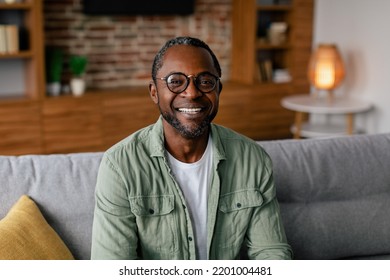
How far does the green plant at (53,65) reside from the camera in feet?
16.6

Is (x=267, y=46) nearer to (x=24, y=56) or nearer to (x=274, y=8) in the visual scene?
(x=274, y=8)

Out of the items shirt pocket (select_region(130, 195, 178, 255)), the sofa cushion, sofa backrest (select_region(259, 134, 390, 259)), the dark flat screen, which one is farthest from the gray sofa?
the dark flat screen

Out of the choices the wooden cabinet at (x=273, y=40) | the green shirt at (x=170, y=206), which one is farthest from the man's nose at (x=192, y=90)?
the wooden cabinet at (x=273, y=40)

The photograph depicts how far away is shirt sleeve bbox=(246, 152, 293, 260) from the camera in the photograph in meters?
1.75

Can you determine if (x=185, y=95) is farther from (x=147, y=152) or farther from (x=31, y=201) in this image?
(x=31, y=201)

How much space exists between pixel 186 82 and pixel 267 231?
46cm

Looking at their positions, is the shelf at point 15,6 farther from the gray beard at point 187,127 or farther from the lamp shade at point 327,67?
the gray beard at point 187,127

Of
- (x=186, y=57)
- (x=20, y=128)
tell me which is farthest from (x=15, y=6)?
(x=186, y=57)

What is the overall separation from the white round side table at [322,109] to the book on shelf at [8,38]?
7.03 ft

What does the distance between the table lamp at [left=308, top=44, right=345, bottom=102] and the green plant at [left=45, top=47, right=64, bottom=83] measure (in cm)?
204

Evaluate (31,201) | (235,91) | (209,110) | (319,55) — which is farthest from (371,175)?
(235,91)

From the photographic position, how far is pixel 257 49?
243 inches

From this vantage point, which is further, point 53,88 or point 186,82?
point 53,88

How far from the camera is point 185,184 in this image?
1743mm
